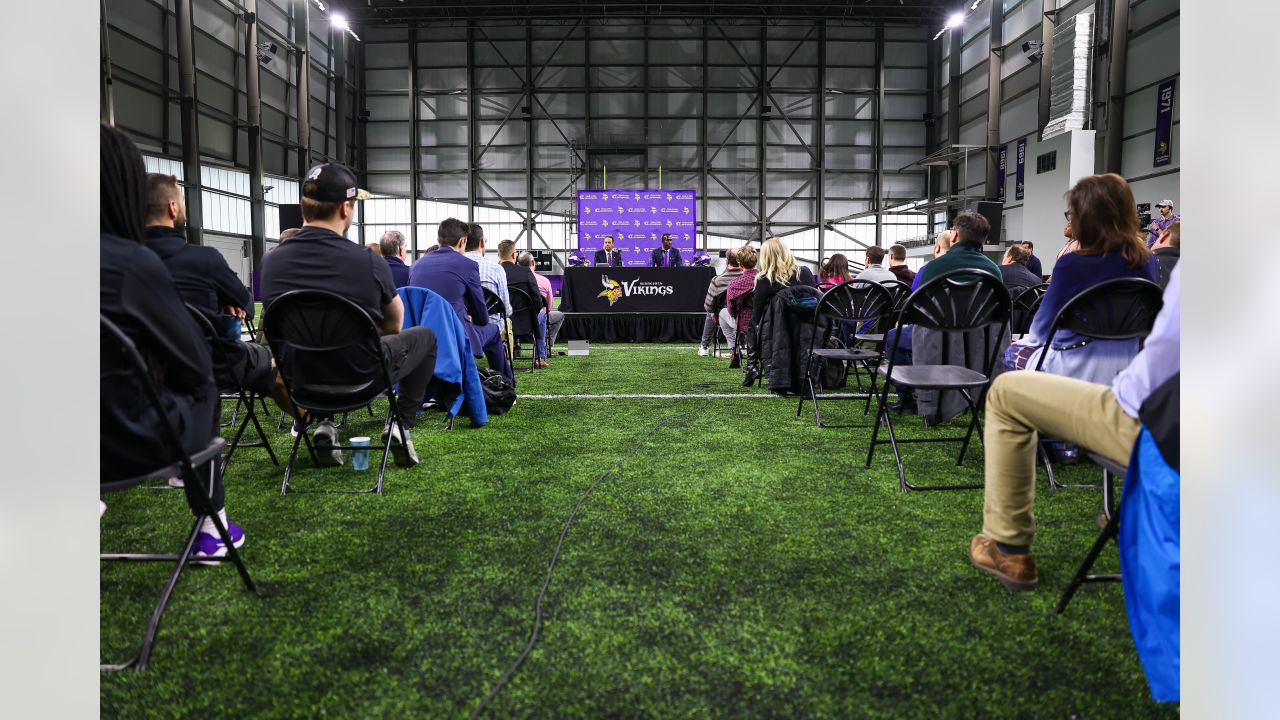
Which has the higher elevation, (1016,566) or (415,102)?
(415,102)

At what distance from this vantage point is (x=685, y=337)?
870 cm

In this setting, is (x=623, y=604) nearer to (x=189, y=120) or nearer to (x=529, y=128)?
(x=189, y=120)

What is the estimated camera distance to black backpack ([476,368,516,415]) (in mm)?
3688

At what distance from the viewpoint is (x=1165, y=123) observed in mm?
10047

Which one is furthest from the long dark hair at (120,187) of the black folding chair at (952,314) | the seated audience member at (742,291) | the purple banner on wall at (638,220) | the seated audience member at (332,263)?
the purple banner on wall at (638,220)

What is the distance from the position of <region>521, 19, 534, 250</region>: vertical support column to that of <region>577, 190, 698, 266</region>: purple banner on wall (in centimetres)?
548

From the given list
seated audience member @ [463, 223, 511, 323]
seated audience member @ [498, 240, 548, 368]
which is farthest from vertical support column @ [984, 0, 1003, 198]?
seated audience member @ [463, 223, 511, 323]

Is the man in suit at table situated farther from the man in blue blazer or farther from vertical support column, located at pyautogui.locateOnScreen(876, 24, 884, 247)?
vertical support column, located at pyautogui.locateOnScreen(876, 24, 884, 247)

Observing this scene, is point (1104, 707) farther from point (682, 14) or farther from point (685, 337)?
point (682, 14)

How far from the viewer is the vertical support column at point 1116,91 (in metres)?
10.8

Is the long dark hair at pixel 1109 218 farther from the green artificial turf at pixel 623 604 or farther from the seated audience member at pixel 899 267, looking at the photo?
the seated audience member at pixel 899 267

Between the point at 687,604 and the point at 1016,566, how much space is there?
727 mm
